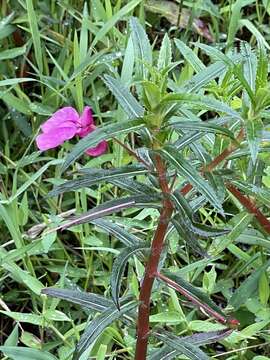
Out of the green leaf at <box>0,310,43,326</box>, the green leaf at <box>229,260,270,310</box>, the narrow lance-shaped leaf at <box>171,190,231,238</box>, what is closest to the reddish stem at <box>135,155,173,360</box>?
the narrow lance-shaped leaf at <box>171,190,231,238</box>

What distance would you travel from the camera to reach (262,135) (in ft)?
4.39

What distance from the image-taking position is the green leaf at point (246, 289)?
1.90 metres

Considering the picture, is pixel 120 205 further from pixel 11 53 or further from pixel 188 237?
pixel 11 53

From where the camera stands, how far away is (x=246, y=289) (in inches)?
74.9

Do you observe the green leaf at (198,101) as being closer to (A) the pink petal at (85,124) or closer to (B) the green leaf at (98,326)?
(A) the pink petal at (85,124)

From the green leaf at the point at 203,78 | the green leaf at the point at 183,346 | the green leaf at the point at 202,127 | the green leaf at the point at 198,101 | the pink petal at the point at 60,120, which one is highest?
the green leaf at the point at 198,101

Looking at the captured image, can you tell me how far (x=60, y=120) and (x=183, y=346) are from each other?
1.51 ft

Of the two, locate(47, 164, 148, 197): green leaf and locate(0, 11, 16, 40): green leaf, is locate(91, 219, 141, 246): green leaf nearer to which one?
locate(47, 164, 148, 197): green leaf

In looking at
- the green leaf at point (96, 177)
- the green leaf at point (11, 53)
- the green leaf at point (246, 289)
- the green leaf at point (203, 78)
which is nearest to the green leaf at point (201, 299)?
the green leaf at point (96, 177)

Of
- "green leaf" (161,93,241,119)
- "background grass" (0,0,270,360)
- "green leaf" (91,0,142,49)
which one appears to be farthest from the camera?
"green leaf" (91,0,142,49)

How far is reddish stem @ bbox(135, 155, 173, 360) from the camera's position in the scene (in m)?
1.36

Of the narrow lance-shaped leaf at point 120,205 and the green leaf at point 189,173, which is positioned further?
the narrow lance-shaped leaf at point 120,205

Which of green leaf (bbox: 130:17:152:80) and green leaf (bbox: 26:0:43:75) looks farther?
green leaf (bbox: 26:0:43:75)

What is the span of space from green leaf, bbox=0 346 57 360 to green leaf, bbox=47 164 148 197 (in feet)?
1.56
